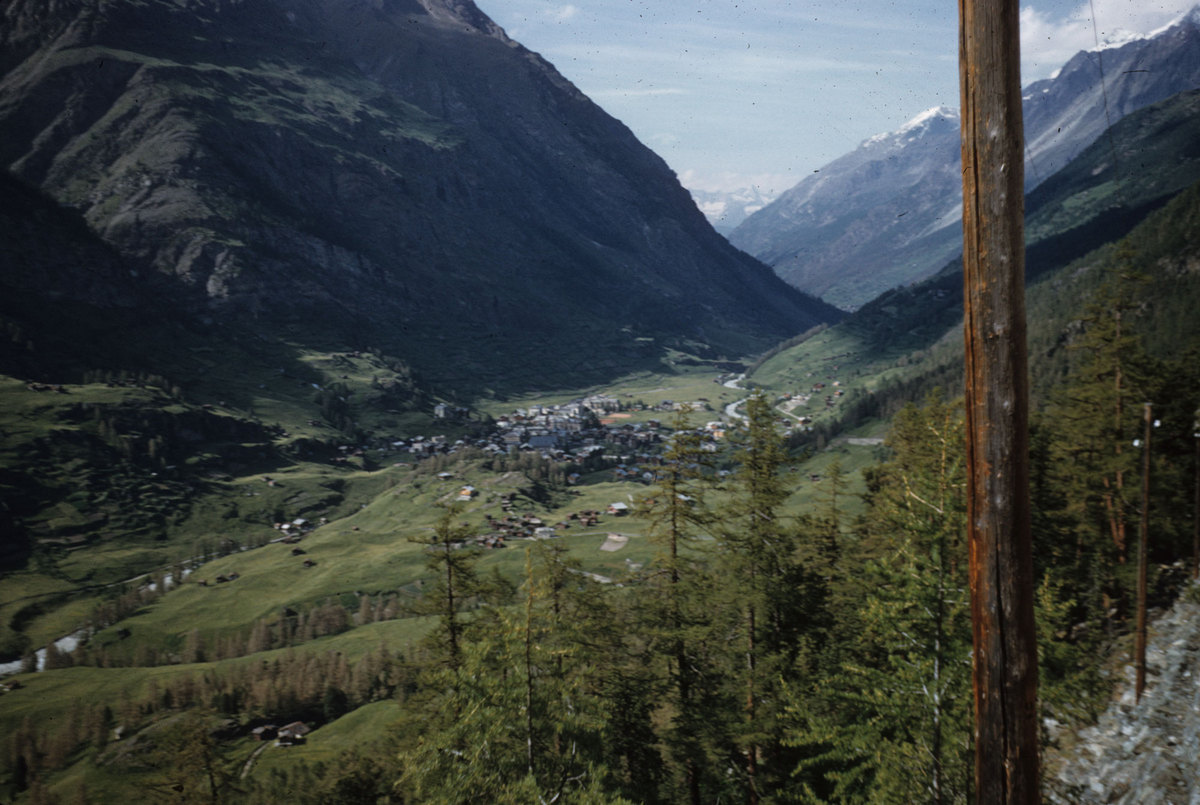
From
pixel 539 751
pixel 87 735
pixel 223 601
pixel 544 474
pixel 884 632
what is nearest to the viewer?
pixel 884 632

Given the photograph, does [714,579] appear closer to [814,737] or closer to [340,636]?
[814,737]

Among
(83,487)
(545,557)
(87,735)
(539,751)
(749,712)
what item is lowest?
(87,735)

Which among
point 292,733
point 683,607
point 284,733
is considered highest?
point 683,607

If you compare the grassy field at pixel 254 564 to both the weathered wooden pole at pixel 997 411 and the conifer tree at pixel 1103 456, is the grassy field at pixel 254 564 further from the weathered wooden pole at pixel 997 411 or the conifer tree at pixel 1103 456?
the weathered wooden pole at pixel 997 411

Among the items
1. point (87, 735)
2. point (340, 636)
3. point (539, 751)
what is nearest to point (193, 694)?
point (87, 735)

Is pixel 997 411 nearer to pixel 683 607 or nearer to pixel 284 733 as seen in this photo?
pixel 683 607

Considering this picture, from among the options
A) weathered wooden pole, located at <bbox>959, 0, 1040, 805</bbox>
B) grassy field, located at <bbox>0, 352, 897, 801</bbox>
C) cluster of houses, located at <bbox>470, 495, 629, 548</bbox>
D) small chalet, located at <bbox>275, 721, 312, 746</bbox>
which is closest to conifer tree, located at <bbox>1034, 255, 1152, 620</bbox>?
weathered wooden pole, located at <bbox>959, 0, 1040, 805</bbox>

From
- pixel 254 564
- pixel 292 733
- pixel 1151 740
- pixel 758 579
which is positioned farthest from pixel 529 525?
pixel 1151 740

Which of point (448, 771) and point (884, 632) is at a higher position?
point (884, 632)

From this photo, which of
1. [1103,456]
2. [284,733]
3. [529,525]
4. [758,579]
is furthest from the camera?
[529,525]
